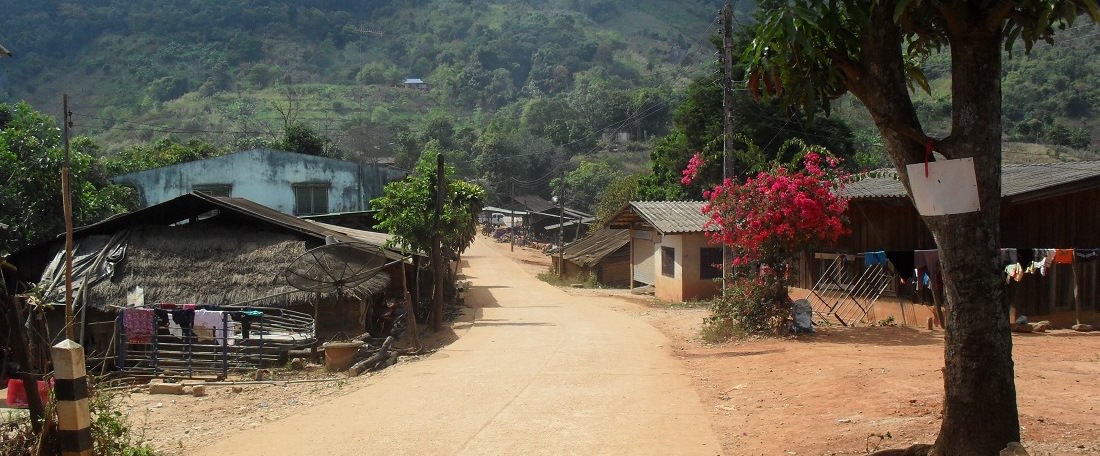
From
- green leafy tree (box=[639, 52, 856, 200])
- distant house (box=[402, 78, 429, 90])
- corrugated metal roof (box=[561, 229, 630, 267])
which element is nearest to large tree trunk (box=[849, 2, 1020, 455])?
green leafy tree (box=[639, 52, 856, 200])

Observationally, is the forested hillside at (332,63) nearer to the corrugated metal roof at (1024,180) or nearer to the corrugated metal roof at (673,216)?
the corrugated metal roof at (673,216)

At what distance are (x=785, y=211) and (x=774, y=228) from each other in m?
0.37

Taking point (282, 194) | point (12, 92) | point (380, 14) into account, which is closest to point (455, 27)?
point (380, 14)

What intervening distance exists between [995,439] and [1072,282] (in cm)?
1289

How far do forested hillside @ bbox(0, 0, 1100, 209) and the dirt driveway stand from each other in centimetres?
1955

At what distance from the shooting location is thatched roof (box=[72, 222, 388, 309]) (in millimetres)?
19125

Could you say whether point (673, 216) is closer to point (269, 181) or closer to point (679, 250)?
point (679, 250)

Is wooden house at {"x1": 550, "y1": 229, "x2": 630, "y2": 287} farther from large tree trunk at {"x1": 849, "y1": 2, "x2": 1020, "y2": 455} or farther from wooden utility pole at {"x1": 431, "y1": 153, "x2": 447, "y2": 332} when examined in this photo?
large tree trunk at {"x1": 849, "y1": 2, "x2": 1020, "y2": 455}

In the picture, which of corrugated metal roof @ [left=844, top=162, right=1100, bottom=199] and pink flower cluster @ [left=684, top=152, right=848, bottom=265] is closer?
corrugated metal roof @ [left=844, top=162, right=1100, bottom=199]

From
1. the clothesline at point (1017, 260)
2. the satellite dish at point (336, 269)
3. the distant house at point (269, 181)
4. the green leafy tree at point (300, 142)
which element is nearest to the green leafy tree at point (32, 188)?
the satellite dish at point (336, 269)

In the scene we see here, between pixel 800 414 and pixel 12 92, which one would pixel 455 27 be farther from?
pixel 800 414

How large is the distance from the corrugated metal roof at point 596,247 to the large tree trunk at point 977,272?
30.2 metres

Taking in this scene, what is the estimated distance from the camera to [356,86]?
11656cm

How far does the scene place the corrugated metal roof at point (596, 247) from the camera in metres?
36.6
